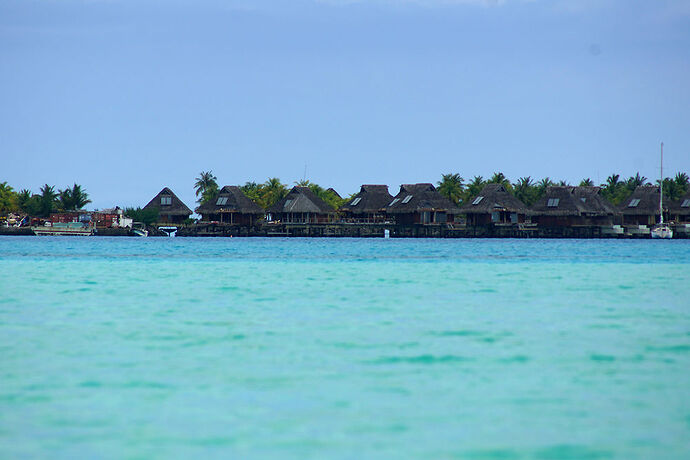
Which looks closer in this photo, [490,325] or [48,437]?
[48,437]

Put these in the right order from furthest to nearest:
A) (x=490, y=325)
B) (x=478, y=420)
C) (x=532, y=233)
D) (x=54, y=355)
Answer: (x=532, y=233)
(x=490, y=325)
(x=54, y=355)
(x=478, y=420)

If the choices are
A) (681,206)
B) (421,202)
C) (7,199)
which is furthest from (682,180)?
(7,199)

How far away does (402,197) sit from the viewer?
3388 inches

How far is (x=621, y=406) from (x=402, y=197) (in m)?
79.5

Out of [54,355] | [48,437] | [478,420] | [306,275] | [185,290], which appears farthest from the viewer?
[306,275]

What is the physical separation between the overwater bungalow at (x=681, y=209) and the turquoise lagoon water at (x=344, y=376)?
73.1 meters

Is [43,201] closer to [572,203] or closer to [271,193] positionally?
[271,193]

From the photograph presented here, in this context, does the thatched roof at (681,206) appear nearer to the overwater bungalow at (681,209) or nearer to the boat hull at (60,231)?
the overwater bungalow at (681,209)

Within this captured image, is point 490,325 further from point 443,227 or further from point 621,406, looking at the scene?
point 443,227

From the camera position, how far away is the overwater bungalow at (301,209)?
8481 centimetres

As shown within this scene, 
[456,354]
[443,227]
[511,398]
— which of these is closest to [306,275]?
[456,354]

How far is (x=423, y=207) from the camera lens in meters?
82.4

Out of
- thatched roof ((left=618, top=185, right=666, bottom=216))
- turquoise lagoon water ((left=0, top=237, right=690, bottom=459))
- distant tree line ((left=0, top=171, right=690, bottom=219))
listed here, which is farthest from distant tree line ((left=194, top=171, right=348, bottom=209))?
turquoise lagoon water ((left=0, top=237, right=690, bottom=459))

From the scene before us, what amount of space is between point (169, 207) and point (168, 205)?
338 millimetres
